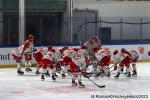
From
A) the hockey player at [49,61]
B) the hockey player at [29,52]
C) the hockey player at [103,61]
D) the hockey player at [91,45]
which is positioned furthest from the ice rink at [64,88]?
the hockey player at [91,45]

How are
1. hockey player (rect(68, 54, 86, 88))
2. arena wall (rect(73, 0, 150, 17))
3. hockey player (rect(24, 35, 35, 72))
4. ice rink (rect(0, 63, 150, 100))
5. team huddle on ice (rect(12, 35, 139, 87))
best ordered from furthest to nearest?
arena wall (rect(73, 0, 150, 17)), hockey player (rect(24, 35, 35, 72)), team huddle on ice (rect(12, 35, 139, 87)), hockey player (rect(68, 54, 86, 88)), ice rink (rect(0, 63, 150, 100))

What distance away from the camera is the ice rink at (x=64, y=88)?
45.6ft

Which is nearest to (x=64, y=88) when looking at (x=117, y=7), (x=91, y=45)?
(x=91, y=45)

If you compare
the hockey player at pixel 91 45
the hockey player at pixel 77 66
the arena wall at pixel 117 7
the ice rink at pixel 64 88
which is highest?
the arena wall at pixel 117 7

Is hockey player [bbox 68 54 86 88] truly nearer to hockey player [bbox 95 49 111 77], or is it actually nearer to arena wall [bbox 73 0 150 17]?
hockey player [bbox 95 49 111 77]

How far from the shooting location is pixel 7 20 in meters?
28.6

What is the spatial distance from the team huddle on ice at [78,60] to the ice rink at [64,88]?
13.6 inches

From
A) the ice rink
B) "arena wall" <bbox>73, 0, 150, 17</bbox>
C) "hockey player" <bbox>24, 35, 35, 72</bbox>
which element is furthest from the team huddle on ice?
"arena wall" <bbox>73, 0, 150, 17</bbox>

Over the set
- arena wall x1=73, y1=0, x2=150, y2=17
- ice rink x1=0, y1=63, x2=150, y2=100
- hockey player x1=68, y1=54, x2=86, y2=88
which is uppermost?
arena wall x1=73, y1=0, x2=150, y2=17

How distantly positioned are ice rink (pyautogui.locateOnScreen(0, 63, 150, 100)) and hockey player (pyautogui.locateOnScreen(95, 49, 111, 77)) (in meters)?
0.29

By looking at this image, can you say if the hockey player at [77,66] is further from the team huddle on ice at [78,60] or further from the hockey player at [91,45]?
the hockey player at [91,45]

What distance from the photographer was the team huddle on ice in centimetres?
1561

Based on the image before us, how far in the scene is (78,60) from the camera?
15.3 metres

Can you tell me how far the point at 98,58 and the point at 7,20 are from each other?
1178 cm
